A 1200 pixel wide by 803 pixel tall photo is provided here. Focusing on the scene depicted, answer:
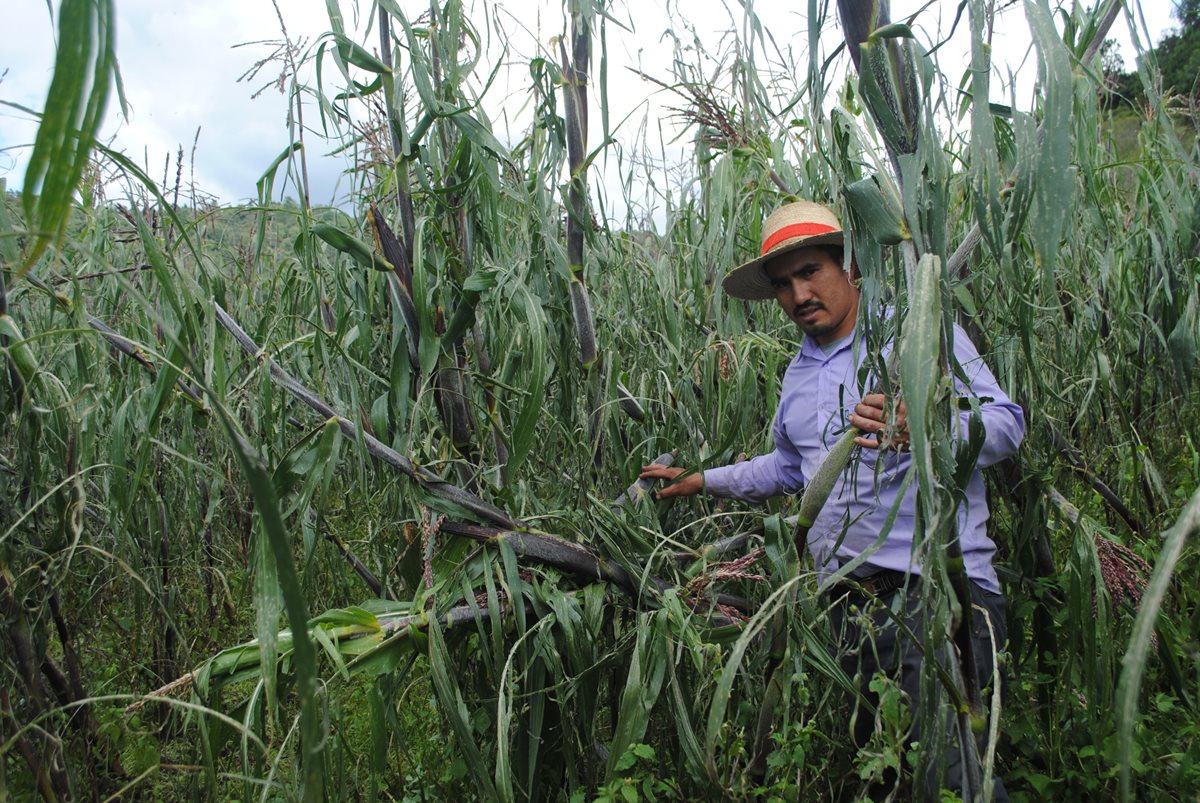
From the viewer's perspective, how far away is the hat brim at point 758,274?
5.14 ft

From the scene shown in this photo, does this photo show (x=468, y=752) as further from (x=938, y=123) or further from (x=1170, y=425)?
(x=1170, y=425)

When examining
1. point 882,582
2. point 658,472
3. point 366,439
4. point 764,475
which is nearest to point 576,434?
point 658,472

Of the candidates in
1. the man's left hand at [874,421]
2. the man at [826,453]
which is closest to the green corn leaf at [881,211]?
the man's left hand at [874,421]

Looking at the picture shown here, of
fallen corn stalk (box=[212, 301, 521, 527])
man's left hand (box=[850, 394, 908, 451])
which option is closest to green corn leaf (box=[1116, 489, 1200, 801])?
man's left hand (box=[850, 394, 908, 451])

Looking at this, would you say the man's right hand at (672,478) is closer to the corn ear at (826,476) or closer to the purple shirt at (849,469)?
the purple shirt at (849,469)

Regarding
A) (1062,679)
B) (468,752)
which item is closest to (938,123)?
(468,752)

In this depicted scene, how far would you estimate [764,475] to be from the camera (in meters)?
1.68

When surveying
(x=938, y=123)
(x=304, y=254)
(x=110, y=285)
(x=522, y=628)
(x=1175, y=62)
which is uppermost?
(x=1175, y=62)

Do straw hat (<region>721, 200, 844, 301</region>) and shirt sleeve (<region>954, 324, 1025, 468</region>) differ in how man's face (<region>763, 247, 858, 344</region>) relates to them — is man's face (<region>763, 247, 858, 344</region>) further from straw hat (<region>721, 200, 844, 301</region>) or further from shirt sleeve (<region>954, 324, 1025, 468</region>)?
shirt sleeve (<region>954, 324, 1025, 468</region>)

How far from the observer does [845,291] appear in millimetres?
1681

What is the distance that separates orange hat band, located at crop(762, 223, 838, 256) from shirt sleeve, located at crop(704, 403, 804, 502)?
0.36 m

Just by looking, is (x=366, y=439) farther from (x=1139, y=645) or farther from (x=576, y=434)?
(x=1139, y=645)

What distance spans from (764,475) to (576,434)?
425mm

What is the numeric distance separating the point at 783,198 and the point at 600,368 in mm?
699
